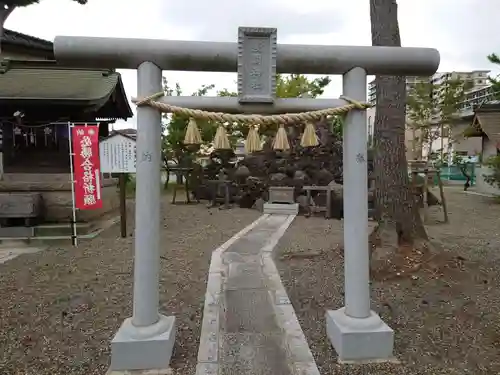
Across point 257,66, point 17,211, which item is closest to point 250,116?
point 257,66

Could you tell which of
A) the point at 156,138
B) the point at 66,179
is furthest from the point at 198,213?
the point at 156,138

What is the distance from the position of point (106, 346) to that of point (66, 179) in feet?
24.0

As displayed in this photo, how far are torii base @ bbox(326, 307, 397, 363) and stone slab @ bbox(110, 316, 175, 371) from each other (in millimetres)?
1454

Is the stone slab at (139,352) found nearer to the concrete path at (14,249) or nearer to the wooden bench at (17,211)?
the concrete path at (14,249)

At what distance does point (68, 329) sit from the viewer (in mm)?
4059

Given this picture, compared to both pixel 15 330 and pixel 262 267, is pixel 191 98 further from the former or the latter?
pixel 262 267

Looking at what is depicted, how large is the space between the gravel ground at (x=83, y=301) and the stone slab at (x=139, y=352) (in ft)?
0.52

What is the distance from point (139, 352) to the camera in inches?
125

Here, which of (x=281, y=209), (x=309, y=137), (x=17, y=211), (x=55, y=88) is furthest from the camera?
(x=281, y=209)

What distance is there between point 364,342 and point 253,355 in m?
0.94

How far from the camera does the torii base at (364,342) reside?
330 cm

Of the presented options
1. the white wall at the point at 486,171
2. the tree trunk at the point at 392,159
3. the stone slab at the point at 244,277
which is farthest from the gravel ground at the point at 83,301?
the white wall at the point at 486,171

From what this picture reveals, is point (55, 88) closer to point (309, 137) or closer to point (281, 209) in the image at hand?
point (281, 209)

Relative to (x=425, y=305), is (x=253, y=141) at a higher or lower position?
higher
